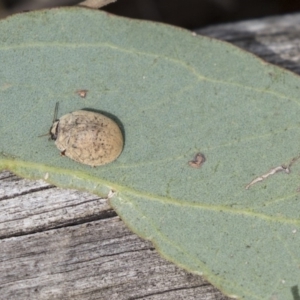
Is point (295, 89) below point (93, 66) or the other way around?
below

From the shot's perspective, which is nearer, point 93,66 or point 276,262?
point 276,262

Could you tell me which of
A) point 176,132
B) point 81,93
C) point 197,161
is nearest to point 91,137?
point 81,93

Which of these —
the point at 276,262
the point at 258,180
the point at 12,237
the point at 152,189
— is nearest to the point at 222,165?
the point at 258,180

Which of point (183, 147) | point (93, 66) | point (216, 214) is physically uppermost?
point (93, 66)

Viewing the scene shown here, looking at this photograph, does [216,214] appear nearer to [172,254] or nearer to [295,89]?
[172,254]

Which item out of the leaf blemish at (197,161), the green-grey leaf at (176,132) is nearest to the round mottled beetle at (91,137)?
the green-grey leaf at (176,132)

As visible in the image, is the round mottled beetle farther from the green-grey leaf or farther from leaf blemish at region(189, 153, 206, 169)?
leaf blemish at region(189, 153, 206, 169)
